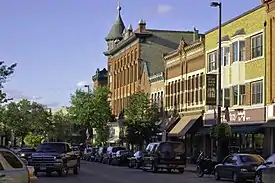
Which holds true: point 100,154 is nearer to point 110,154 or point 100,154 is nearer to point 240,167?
point 110,154

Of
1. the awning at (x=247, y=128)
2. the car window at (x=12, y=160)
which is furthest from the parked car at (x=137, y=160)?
the car window at (x=12, y=160)

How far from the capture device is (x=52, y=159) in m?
32.3

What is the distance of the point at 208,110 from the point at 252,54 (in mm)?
8968

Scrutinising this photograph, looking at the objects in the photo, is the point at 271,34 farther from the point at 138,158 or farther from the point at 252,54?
the point at 138,158

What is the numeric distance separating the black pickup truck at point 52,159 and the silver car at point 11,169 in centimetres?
1758

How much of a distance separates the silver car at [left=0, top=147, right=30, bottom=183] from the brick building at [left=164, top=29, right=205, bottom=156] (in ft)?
128

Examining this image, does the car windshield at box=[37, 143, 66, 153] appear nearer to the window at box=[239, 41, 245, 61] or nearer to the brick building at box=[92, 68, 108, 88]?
the window at box=[239, 41, 245, 61]

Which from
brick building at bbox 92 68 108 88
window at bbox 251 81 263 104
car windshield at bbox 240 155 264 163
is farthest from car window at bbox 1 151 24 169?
brick building at bbox 92 68 108 88

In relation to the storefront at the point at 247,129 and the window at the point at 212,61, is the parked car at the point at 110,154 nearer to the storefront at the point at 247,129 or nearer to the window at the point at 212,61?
the storefront at the point at 247,129

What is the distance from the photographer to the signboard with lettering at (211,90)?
47156 millimetres

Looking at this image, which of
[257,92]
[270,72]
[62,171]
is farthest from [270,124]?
[62,171]

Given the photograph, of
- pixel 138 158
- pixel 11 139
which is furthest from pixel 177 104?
pixel 11 139

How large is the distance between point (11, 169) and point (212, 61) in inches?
1508

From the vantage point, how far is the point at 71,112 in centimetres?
8975
